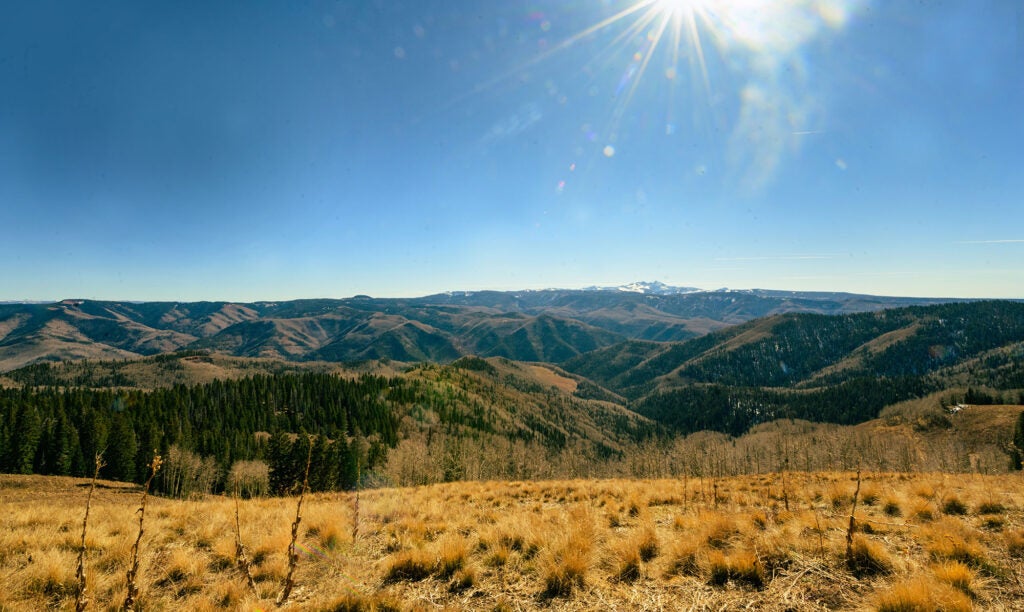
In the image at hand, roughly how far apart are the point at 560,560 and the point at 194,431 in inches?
4665

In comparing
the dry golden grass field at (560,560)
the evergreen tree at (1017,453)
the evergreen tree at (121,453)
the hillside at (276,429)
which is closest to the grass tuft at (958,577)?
the dry golden grass field at (560,560)

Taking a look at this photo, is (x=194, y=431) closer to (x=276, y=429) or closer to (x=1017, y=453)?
(x=276, y=429)

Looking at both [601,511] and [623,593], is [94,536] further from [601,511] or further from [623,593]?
[601,511]

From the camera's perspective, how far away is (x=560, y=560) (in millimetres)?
6664

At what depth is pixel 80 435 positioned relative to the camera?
73562 millimetres

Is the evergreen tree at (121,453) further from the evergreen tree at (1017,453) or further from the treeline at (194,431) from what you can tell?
the evergreen tree at (1017,453)

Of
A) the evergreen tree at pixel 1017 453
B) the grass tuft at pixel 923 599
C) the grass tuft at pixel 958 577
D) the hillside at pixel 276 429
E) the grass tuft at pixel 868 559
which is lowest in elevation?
the hillside at pixel 276 429

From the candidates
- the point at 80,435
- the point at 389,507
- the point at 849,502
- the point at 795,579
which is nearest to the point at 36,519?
the point at 389,507

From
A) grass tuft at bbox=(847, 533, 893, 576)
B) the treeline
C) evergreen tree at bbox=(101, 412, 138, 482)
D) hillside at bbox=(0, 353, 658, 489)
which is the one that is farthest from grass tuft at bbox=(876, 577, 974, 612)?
evergreen tree at bbox=(101, 412, 138, 482)

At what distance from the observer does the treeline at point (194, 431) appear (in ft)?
207

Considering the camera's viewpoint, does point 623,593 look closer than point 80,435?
Yes

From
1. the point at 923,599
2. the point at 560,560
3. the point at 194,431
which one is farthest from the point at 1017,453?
the point at 194,431

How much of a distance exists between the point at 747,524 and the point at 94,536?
1332cm

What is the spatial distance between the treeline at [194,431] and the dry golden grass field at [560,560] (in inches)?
917
